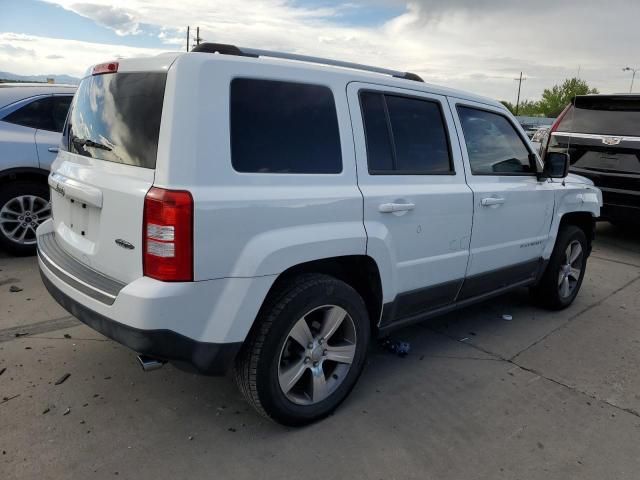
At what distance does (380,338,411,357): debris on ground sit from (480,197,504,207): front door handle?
Answer: 116cm

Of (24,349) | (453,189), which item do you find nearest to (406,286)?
(453,189)

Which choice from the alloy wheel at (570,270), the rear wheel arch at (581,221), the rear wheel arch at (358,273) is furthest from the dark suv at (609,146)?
the rear wheel arch at (358,273)

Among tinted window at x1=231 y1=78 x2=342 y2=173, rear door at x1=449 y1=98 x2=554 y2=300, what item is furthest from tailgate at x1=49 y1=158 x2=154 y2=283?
rear door at x1=449 y1=98 x2=554 y2=300

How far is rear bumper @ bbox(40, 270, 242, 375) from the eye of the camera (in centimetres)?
223

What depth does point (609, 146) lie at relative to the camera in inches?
263

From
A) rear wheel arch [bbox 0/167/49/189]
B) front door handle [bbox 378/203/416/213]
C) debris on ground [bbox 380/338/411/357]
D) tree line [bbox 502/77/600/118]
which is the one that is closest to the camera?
front door handle [bbox 378/203/416/213]

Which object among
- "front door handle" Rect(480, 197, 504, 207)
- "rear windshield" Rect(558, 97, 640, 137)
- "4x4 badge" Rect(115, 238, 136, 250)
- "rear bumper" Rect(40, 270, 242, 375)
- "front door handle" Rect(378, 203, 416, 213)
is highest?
"rear windshield" Rect(558, 97, 640, 137)

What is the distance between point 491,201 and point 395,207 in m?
1.02

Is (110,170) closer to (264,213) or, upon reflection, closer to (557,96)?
(264,213)

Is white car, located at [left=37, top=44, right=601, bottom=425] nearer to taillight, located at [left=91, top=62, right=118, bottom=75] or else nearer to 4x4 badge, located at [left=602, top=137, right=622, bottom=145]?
taillight, located at [left=91, top=62, right=118, bottom=75]

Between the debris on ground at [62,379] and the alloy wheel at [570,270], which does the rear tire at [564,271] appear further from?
the debris on ground at [62,379]

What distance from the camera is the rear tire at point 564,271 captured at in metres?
4.62

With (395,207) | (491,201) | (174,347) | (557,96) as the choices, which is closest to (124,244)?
(174,347)

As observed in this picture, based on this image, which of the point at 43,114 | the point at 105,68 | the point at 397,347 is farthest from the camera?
the point at 43,114
